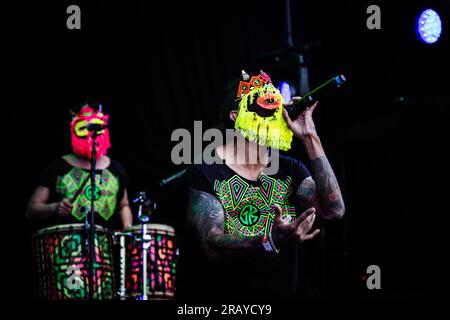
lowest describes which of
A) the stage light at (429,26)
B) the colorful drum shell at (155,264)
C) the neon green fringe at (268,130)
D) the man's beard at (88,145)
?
the colorful drum shell at (155,264)

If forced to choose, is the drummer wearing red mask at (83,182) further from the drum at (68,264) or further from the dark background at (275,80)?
the dark background at (275,80)

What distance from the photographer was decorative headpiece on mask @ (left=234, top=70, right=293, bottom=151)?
156 inches

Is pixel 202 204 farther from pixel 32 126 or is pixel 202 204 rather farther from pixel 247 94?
pixel 32 126

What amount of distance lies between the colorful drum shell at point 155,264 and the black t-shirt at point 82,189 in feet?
1.19

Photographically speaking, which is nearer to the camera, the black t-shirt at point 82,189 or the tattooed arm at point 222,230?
the tattooed arm at point 222,230

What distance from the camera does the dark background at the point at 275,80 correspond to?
690 centimetres

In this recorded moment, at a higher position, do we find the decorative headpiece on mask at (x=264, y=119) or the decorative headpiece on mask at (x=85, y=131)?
the decorative headpiece on mask at (x=85, y=131)

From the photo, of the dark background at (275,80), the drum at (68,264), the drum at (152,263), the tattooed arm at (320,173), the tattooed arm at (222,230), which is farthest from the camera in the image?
the dark background at (275,80)

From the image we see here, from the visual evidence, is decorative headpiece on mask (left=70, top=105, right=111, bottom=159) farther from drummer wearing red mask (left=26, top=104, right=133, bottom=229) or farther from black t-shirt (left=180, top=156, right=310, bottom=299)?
black t-shirt (left=180, top=156, right=310, bottom=299)

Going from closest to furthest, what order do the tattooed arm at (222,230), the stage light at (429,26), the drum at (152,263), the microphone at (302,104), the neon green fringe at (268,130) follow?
1. the tattooed arm at (222,230)
2. the microphone at (302,104)
3. the neon green fringe at (268,130)
4. the stage light at (429,26)
5. the drum at (152,263)

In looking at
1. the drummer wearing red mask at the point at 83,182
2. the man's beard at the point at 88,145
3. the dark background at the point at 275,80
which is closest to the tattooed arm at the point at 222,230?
the dark background at the point at 275,80

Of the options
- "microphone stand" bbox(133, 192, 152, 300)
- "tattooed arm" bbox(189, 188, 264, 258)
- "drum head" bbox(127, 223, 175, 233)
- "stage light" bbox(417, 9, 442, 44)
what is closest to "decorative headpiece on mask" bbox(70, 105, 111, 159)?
"microphone stand" bbox(133, 192, 152, 300)

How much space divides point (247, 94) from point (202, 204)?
77 cm
